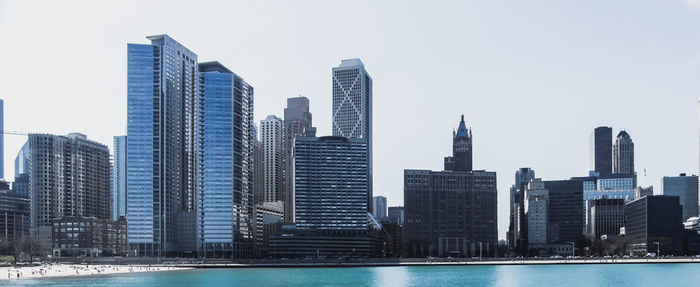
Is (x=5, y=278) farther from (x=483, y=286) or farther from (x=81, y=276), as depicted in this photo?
(x=483, y=286)

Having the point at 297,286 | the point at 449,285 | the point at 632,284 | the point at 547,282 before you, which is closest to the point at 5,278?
the point at 297,286

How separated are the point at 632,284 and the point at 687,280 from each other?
1496cm

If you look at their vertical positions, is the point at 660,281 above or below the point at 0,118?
below

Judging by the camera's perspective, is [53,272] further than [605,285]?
Yes

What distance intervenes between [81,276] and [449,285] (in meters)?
83.0

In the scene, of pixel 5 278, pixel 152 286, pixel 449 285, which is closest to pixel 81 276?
pixel 5 278

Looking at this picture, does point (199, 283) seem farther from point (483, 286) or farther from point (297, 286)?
point (483, 286)

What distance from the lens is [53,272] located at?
18725 centimetres

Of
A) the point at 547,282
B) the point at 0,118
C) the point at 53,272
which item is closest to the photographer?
the point at 547,282

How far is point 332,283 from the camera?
152 m

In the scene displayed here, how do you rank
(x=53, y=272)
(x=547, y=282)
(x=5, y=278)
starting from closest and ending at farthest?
(x=547, y=282) → (x=5, y=278) → (x=53, y=272)

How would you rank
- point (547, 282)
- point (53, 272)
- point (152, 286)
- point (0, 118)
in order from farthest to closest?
point (53, 272) → point (0, 118) → point (547, 282) → point (152, 286)

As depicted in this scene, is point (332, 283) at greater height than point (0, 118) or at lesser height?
lesser

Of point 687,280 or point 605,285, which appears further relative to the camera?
point 687,280
